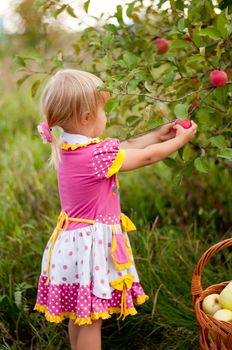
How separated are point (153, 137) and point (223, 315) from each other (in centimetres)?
67

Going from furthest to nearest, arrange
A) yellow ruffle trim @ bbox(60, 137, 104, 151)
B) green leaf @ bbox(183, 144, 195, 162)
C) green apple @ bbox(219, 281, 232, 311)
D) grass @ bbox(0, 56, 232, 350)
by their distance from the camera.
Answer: grass @ bbox(0, 56, 232, 350), green leaf @ bbox(183, 144, 195, 162), yellow ruffle trim @ bbox(60, 137, 104, 151), green apple @ bbox(219, 281, 232, 311)

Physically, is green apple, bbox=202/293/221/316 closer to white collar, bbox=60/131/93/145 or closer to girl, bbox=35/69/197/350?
girl, bbox=35/69/197/350

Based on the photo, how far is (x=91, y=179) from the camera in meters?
1.96

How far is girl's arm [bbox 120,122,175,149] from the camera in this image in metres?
2.10

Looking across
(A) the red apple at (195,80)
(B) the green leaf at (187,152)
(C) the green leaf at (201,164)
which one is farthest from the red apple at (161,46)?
(C) the green leaf at (201,164)

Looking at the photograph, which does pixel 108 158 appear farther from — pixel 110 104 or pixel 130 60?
pixel 130 60

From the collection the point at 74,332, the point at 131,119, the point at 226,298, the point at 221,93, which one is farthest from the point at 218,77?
the point at 74,332

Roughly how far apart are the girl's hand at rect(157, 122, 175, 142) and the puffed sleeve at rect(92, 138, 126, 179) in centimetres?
23

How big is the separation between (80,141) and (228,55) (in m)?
0.66

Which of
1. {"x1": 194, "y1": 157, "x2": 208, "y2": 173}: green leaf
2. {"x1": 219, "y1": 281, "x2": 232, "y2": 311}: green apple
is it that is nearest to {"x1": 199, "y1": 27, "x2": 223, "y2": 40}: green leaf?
{"x1": 194, "y1": 157, "x2": 208, "y2": 173}: green leaf

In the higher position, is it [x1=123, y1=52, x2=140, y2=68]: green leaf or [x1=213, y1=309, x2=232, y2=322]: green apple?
[x1=123, y1=52, x2=140, y2=68]: green leaf

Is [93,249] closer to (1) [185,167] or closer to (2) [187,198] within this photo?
(1) [185,167]

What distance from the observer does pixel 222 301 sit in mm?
1869

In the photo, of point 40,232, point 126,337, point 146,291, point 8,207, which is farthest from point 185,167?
point 8,207
